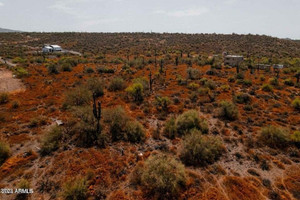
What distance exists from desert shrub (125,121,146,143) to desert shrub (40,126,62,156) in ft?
16.9

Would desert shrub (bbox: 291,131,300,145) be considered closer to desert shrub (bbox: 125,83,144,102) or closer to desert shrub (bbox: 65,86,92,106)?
desert shrub (bbox: 125,83,144,102)

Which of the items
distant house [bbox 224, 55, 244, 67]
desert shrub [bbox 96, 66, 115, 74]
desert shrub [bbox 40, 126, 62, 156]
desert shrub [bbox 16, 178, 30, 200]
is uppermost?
distant house [bbox 224, 55, 244, 67]

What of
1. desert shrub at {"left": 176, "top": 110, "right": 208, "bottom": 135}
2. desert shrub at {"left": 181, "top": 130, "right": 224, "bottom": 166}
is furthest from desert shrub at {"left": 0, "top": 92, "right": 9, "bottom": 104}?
desert shrub at {"left": 181, "top": 130, "right": 224, "bottom": 166}

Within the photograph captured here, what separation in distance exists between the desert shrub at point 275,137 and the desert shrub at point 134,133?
9.52 meters

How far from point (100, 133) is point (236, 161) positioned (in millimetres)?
10006

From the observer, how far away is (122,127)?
13.4 meters

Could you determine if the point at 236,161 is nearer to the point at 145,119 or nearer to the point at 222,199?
the point at 222,199

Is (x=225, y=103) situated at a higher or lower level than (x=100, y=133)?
higher

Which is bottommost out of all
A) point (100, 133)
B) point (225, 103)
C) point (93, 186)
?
point (93, 186)

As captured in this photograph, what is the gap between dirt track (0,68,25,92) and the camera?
934 inches

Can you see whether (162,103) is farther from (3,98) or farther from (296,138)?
(3,98)

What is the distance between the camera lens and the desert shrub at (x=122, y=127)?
12609mm

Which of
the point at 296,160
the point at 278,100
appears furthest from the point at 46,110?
the point at 278,100

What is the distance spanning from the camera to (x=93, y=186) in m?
8.60
